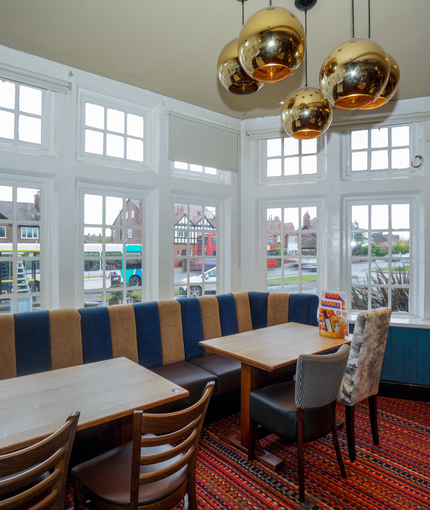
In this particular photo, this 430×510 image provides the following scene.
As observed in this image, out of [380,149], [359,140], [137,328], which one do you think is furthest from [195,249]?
[380,149]

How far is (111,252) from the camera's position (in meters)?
3.52

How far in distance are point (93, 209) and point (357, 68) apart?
271cm

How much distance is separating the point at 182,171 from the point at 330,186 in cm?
174

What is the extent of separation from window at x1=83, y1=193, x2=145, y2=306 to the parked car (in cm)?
57

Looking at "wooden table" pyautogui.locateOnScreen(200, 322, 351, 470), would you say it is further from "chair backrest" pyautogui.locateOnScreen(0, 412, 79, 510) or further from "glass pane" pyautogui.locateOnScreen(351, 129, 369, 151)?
"glass pane" pyautogui.locateOnScreen(351, 129, 369, 151)

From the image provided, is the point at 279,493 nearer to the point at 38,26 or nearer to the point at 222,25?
the point at 222,25

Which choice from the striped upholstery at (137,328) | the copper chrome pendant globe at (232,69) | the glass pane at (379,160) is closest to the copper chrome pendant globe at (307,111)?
the copper chrome pendant globe at (232,69)

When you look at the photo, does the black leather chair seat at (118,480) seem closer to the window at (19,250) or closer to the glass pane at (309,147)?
the window at (19,250)

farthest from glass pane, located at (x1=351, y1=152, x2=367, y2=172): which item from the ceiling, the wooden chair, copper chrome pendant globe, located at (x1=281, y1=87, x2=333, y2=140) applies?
the wooden chair

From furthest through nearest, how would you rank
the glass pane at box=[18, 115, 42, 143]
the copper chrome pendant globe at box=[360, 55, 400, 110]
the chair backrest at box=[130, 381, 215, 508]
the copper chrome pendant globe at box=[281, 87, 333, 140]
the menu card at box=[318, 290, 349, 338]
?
the glass pane at box=[18, 115, 42, 143]
the menu card at box=[318, 290, 349, 338]
the copper chrome pendant globe at box=[281, 87, 333, 140]
the copper chrome pendant globe at box=[360, 55, 400, 110]
the chair backrest at box=[130, 381, 215, 508]

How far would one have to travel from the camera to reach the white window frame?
3.27 metres

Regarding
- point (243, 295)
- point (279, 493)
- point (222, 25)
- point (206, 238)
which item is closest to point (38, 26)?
point (222, 25)

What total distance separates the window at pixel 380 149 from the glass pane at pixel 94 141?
111 inches

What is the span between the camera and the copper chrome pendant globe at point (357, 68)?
134 centimetres
